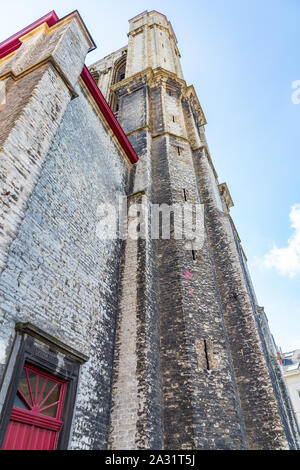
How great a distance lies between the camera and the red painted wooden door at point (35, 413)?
14.2 ft

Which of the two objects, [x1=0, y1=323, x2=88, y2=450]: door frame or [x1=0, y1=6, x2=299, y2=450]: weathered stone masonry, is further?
[x1=0, y1=6, x2=299, y2=450]: weathered stone masonry

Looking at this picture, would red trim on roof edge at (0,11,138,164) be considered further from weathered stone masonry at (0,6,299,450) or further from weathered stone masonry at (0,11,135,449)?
weathered stone masonry at (0,11,135,449)

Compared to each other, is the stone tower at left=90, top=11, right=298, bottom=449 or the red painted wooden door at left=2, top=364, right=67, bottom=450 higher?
the stone tower at left=90, top=11, right=298, bottom=449

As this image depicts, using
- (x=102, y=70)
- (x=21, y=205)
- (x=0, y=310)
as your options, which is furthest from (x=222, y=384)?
(x=102, y=70)

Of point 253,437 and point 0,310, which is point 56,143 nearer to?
point 0,310

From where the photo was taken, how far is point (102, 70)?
2420cm

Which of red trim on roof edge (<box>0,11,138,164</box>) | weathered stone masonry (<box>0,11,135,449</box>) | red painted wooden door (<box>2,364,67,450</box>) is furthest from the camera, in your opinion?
red trim on roof edge (<box>0,11,138,164</box>)

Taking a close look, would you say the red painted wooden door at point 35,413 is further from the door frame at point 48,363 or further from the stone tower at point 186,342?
the stone tower at point 186,342

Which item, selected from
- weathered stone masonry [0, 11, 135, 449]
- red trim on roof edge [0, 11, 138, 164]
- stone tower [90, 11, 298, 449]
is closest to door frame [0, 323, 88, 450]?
weathered stone masonry [0, 11, 135, 449]

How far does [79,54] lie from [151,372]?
7887 mm

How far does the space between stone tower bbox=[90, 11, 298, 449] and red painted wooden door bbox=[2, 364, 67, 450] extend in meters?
1.53

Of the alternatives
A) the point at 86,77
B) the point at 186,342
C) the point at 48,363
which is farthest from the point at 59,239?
the point at 86,77

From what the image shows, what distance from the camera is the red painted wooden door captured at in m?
4.32

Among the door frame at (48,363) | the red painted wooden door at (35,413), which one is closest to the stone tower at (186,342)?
the door frame at (48,363)
